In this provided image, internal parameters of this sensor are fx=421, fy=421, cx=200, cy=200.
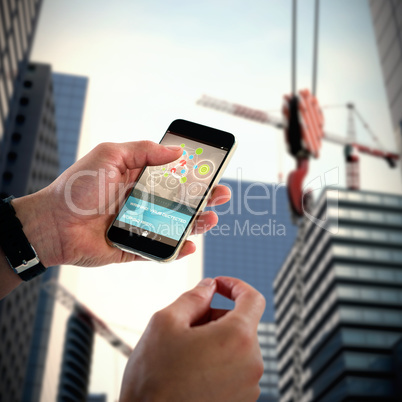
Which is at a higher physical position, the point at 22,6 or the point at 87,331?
the point at 22,6

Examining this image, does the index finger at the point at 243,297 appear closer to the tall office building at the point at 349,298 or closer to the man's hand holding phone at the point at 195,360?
the man's hand holding phone at the point at 195,360

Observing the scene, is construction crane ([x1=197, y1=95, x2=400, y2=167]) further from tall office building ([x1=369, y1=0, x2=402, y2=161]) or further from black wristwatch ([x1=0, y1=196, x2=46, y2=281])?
black wristwatch ([x1=0, y1=196, x2=46, y2=281])

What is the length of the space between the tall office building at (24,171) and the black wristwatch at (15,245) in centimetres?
5068

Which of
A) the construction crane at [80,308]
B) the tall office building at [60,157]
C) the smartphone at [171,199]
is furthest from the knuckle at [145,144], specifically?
the tall office building at [60,157]

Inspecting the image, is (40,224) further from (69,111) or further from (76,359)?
(69,111)

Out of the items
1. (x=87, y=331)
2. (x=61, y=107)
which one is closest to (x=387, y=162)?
(x=87, y=331)

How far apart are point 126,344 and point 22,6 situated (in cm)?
5467

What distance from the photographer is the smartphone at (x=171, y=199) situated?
2893mm

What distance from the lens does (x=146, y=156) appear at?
9.99 feet

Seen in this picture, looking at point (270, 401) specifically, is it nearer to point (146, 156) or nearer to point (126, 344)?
point (126, 344)

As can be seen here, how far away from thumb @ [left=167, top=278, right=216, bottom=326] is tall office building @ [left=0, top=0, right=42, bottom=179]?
47.4 m

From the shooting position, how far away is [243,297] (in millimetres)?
1434

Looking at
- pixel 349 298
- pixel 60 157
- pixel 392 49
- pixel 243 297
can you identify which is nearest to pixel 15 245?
pixel 243 297

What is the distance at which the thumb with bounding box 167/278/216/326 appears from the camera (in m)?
1.37
